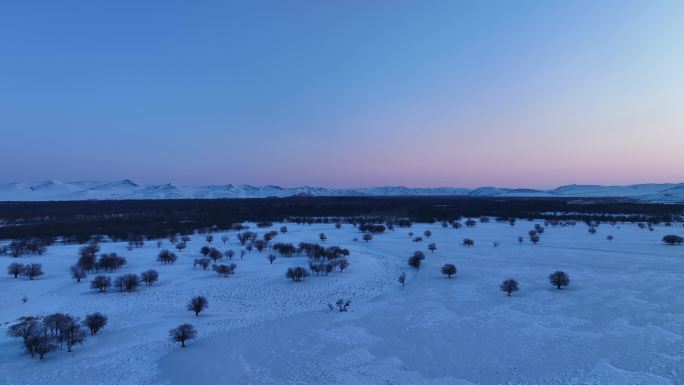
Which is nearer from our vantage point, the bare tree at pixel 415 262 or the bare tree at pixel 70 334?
the bare tree at pixel 70 334

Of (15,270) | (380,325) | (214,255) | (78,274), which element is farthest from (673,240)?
(15,270)

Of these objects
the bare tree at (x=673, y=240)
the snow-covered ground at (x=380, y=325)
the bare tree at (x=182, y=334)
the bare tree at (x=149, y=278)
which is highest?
the bare tree at (x=673, y=240)

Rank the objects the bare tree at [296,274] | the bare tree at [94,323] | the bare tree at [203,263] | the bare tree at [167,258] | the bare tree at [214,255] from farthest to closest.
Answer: the bare tree at [214,255]
the bare tree at [167,258]
the bare tree at [203,263]
the bare tree at [296,274]
the bare tree at [94,323]

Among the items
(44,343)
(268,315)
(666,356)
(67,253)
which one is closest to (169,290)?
(268,315)

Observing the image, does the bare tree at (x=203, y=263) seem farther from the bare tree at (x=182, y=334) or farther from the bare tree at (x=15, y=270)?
the bare tree at (x=182, y=334)

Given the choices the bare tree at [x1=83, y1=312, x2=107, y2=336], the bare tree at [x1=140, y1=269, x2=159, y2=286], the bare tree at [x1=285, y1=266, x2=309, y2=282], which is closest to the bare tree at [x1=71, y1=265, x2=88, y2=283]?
the bare tree at [x1=140, y1=269, x2=159, y2=286]

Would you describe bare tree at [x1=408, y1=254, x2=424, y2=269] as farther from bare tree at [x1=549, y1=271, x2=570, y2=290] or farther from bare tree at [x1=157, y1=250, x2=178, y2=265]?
bare tree at [x1=157, y1=250, x2=178, y2=265]

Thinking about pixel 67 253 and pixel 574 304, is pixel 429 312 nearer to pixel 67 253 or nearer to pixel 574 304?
pixel 574 304

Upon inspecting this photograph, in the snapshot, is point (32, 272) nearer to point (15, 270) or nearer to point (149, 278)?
point (15, 270)

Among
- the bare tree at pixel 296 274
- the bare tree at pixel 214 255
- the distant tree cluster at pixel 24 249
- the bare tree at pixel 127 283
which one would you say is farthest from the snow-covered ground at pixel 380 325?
the distant tree cluster at pixel 24 249
